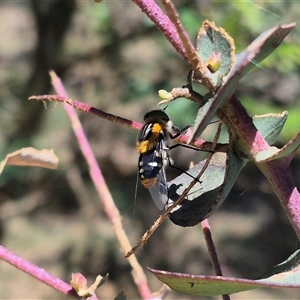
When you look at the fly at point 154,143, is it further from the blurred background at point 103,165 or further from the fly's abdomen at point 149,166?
the blurred background at point 103,165

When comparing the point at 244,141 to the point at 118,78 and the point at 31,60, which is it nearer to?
the point at 118,78

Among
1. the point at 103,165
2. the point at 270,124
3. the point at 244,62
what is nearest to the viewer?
the point at 244,62

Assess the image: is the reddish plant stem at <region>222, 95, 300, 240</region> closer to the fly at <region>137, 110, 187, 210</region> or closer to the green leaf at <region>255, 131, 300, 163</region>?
the green leaf at <region>255, 131, 300, 163</region>

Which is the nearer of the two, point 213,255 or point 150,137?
point 213,255

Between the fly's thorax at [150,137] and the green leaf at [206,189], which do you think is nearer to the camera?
the green leaf at [206,189]

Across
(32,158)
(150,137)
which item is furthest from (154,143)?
(32,158)

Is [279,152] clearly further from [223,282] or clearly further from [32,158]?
[32,158]

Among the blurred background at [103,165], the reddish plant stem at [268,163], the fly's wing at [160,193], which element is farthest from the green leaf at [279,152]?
the blurred background at [103,165]

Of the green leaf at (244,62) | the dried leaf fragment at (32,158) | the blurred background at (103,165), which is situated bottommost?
the blurred background at (103,165)

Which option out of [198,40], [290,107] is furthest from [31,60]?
[198,40]
